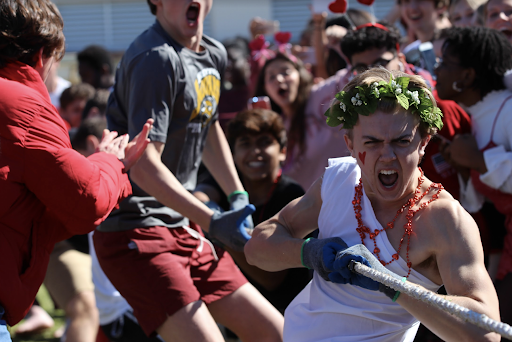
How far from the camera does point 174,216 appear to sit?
10.6 ft

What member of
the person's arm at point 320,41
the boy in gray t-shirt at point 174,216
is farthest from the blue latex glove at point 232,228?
the person's arm at point 320,41

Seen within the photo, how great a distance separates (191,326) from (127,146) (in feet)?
2.98

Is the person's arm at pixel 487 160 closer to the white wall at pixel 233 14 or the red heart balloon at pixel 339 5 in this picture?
the red heart balloon at pixel 339 5

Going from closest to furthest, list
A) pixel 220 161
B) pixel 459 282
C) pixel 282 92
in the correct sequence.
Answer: pixel 459 282
pixel 220 161
pixel 282 92

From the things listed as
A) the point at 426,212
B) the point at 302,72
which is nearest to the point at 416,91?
the point at 426,212

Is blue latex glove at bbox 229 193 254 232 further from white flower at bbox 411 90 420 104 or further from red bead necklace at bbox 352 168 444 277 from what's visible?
white flower at bbox 411 90 420 104

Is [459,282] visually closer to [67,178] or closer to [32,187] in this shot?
[67,178]

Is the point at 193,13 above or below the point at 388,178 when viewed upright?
above

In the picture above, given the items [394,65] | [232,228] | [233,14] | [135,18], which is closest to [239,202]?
[232,228]

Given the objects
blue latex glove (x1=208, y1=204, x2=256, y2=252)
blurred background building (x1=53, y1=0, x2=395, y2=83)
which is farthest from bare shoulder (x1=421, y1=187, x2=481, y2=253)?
blurred background building (x1=53, y1=0, x2=395, y2=83)

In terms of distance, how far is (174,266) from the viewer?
3.04 m

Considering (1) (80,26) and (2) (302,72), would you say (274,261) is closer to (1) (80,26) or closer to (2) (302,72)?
(2) (302,72)

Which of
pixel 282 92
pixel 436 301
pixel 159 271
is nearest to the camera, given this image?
pixel 436 301

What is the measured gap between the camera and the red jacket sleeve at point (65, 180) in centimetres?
220
